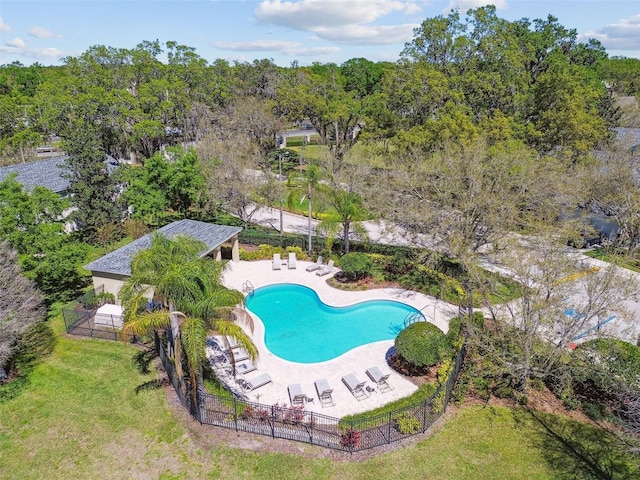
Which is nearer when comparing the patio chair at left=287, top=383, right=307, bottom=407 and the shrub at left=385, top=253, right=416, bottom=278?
the patio chair at left=287, top=383, right=307, bottom=407

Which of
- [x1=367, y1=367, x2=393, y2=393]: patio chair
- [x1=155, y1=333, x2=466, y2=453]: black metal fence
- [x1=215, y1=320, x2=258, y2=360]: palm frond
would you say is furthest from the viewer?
[x1=367, y1=367, x2=393, y2=393]: patio chair

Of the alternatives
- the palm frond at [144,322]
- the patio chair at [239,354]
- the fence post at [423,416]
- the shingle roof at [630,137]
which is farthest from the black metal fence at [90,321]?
the shingle roof at [630,137]

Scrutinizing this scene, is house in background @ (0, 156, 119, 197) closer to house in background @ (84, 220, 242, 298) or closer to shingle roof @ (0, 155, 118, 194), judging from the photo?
shingle roof @ (0, 155, 118, 194)

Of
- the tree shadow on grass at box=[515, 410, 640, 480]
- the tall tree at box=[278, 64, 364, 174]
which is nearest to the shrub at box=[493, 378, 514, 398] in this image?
the tree shadow on grass at box=[515, 410, 640, 480]

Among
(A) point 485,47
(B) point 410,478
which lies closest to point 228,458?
(B) point 410,478

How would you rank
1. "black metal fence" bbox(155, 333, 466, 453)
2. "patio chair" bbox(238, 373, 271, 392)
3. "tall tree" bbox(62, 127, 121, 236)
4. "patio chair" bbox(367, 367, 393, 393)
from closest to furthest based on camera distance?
"black metal fence" bbox(155, 333, 466, 453), "patio chair" bbox(238, 373, 271, 392), "patio chair" bbox(367, 367, 393, 393), "tall tree" bbox(62, 127, 121, 236)

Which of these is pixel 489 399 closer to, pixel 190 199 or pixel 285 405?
pixel 285 405
